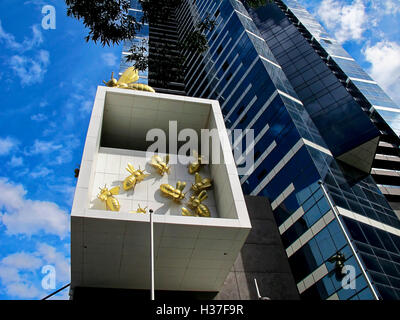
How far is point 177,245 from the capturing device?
1230 cm

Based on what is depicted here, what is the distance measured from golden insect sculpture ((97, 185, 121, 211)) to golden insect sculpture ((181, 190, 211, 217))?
9.41ft

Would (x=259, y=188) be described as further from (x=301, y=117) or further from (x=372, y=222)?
(x=372, y=222)

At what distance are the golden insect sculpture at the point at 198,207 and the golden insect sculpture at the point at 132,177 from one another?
8.46 feet

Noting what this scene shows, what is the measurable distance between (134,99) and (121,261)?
8537 millimetres

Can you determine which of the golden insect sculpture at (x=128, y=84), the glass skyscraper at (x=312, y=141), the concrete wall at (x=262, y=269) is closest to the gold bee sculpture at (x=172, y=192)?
the concrete wall at (x=262, y=269)

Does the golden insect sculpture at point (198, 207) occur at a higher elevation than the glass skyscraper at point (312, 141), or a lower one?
lower

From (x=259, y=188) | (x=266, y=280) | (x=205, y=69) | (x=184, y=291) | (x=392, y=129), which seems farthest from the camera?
(x=205, y=69)

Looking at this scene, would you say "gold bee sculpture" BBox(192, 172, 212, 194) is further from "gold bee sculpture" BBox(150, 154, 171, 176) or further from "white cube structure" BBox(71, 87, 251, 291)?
"gold bee sculpture" BBox(150, 154, 171, 176)

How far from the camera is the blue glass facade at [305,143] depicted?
82.9 ft

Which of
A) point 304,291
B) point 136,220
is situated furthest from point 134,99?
point 304,291

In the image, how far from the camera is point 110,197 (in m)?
13.8

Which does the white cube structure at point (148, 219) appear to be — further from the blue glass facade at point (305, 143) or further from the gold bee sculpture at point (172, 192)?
the blue glass facade at point (305, 143)

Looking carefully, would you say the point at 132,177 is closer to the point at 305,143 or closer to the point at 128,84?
the point at 128,84

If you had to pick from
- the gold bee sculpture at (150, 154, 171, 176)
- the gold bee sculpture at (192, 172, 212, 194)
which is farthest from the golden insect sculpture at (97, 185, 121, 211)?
the gold bee sculpture at (192, 172, 212, 194)
